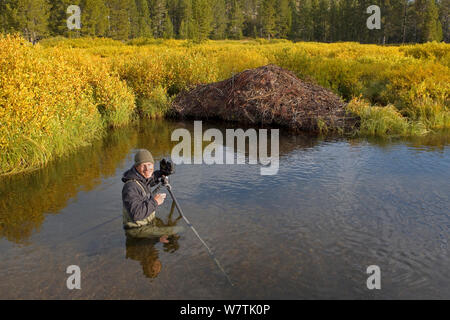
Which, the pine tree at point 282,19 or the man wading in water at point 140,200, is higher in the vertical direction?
the pine tree at point 282,19

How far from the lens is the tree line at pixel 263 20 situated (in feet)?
227

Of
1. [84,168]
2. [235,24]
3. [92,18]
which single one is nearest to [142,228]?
[84,168]

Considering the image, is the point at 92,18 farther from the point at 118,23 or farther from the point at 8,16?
the point at 8,16

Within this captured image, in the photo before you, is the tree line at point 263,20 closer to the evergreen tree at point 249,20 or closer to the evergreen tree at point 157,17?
the evergreen tree at point 157,17

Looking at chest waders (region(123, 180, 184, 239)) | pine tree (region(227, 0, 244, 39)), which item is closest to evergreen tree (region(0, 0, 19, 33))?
pine tree (region(227, 0, 244, 39))

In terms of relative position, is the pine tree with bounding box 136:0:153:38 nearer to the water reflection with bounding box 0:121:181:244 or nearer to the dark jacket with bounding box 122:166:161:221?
the water reflection with bounding box 0:121:181:244

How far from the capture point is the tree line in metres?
69.2

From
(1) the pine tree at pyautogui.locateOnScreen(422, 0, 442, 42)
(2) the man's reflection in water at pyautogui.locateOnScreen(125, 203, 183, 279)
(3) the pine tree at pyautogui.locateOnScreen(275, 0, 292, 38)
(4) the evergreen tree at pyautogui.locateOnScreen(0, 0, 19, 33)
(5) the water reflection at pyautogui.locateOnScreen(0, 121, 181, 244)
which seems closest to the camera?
(2) the man's reflection in water at pyautogui.locateOnScreen(125, 203, 183, 279)

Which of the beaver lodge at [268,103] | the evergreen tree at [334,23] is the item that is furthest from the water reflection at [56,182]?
the evergreen tree at [334,23]

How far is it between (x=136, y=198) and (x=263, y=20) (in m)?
101

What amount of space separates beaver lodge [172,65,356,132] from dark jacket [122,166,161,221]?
34.7 feet

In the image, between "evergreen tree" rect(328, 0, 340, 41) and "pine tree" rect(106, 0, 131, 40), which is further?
"evergreen tree" rect(328, 0, 340, 41)

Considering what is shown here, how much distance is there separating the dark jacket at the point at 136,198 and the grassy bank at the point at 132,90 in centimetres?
524
